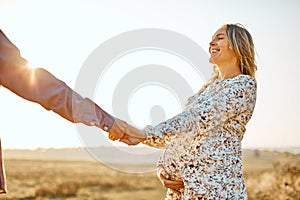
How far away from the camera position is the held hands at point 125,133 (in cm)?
354

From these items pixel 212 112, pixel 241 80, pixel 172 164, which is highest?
pixel 241 80

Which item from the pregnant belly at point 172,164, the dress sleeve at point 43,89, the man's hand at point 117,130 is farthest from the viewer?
the pregnant belly at point 172,164

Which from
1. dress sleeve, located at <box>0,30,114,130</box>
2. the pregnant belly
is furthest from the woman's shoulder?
dress sleeve, located at <box>0,30,114,130</box>

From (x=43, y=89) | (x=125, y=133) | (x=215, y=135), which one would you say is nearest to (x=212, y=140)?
(x=215, y=135)

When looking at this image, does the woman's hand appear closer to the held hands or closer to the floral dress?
the floral dress

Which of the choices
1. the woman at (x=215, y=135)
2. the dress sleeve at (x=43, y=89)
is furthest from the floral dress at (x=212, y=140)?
the dress sleeve at (x=43, y=89)

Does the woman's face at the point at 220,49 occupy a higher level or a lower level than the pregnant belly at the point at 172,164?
higher

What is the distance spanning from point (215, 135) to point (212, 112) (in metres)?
0.15

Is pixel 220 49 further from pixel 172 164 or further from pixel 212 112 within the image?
pixel 172 164

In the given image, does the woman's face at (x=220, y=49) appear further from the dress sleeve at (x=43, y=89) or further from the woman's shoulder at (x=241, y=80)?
the dress sleeve at (x=43, y=89)

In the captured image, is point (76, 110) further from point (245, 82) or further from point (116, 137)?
point (245, 82)

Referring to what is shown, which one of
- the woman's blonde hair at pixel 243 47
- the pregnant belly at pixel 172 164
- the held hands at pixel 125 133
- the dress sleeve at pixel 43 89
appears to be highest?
the woman's blonde hair at pixel 243 47

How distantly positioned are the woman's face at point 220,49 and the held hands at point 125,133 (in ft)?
2.43

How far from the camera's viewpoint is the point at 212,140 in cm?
354
